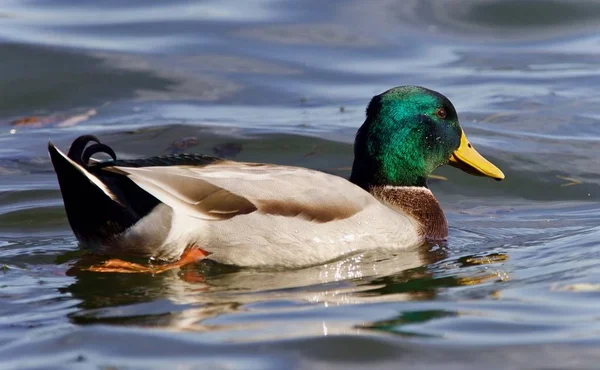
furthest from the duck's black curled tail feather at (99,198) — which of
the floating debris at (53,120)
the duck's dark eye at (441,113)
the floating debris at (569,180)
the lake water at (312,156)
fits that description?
the floating debris at (53,120)

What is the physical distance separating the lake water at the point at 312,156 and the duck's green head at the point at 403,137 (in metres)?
0.56

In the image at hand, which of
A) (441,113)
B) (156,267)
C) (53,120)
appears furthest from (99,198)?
(53,120)

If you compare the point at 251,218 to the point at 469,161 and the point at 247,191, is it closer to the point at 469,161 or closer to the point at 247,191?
the point at 247,191

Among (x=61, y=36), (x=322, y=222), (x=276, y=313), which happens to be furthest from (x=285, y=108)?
(x=276, y=313)

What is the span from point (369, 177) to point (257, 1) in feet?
25.4

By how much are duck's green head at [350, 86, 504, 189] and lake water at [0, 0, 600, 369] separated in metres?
0.56

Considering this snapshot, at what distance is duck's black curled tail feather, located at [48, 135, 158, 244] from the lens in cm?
616

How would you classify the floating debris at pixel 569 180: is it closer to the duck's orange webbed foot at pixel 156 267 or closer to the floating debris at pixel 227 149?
the floating debris at pixel 227 149

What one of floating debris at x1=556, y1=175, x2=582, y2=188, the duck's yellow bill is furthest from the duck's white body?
floating debris at x1=556, y1=175, x2=582, y2=188

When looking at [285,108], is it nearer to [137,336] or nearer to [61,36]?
[61,36]

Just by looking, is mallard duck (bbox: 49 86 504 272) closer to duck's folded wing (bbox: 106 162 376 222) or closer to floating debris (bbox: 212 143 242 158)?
duck's folded wing (bbox: 106 162 376 222)

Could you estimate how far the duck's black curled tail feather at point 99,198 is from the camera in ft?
20.2

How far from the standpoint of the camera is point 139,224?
6293mm

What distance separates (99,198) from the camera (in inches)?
245
